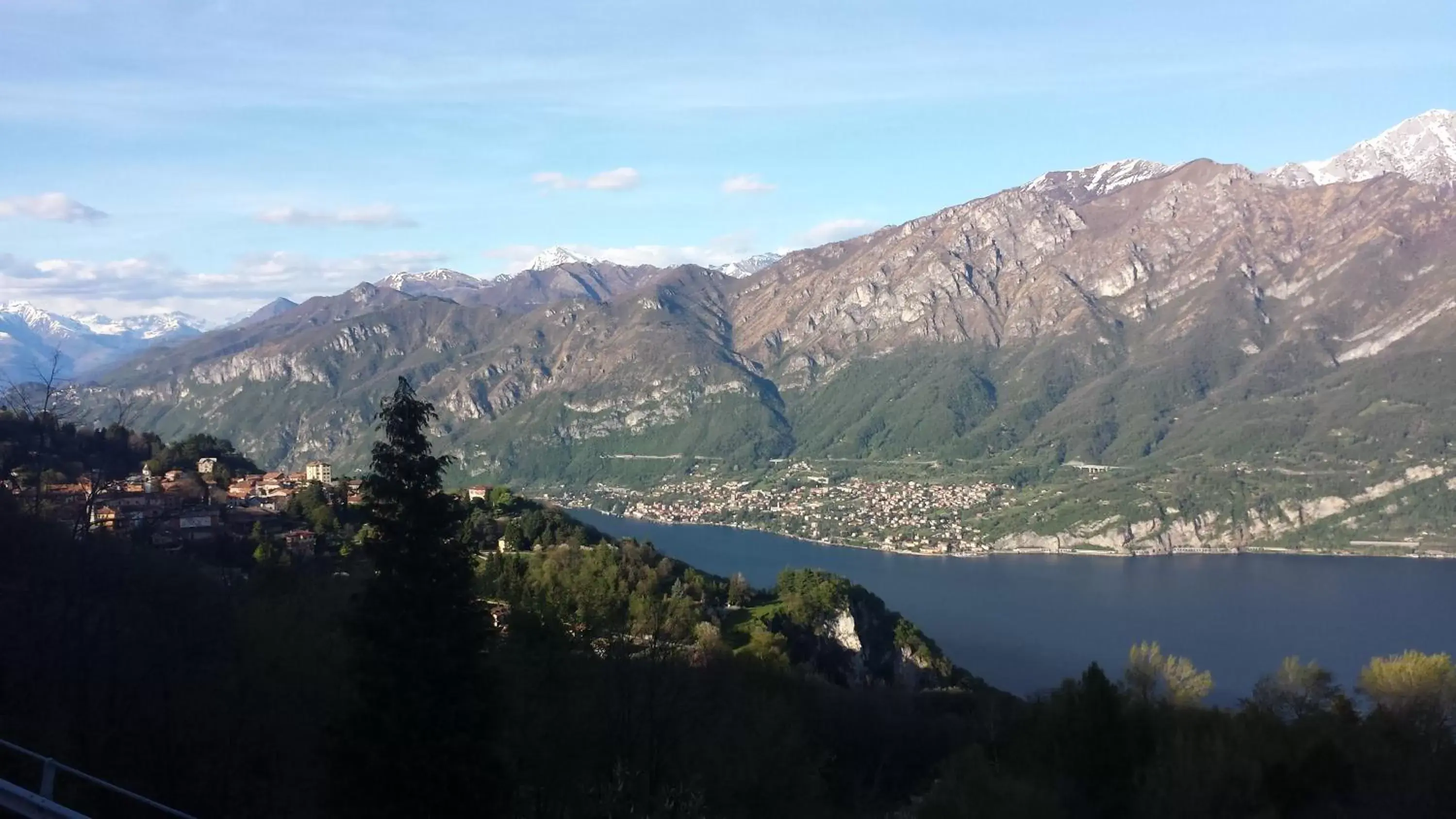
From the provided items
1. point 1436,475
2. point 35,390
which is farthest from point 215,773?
point 1436,475

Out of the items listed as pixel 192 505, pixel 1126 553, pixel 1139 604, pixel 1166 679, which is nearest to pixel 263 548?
pixel 192 505

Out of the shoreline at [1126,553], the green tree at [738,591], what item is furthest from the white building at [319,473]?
the shoreline at [1126,553]

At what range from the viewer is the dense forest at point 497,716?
9406 mm

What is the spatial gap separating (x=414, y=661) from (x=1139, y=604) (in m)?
63.6

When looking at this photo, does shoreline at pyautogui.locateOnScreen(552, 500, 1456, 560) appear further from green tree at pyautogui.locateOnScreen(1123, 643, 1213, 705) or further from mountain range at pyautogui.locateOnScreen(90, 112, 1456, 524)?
green tree at pyautogui.locateOnScreen(1123, 643, 1213, 705)

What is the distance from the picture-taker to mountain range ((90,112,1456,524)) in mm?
123375

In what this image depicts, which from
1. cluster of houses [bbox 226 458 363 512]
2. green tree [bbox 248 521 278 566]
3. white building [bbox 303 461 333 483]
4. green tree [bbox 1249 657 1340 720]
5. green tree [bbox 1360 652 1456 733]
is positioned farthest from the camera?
white building [bbox 303 461 333 483]

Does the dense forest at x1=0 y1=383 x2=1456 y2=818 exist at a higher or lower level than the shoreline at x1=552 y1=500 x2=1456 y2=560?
higher

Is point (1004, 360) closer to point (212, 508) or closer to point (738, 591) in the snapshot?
point (738, 591)

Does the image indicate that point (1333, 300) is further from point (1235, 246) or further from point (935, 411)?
point (935, 411)

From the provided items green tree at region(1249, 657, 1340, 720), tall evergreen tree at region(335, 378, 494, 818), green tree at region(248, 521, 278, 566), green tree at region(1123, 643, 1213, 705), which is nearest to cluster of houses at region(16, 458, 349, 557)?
green tree at region(248, 521, 278, 566)

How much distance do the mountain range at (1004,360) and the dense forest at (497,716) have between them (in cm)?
9746

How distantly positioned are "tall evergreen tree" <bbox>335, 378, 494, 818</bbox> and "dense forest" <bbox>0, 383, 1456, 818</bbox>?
23mm

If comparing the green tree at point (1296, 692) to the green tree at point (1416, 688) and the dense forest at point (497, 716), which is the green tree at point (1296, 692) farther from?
the dense forest at point (497, 716)
